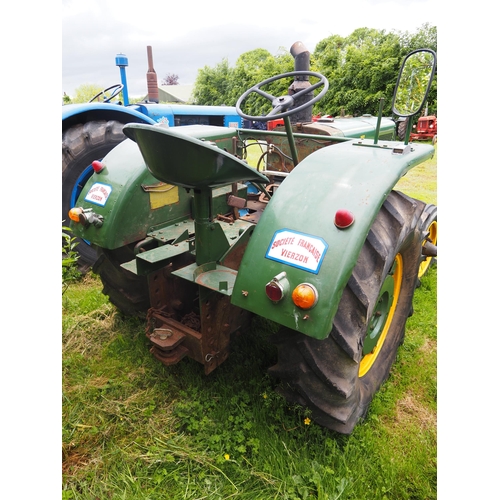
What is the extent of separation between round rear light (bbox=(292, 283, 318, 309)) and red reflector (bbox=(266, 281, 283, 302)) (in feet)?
0.17

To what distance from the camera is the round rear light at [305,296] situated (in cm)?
129

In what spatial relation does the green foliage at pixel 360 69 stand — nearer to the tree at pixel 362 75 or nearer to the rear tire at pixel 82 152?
the tree at pixel 362 75

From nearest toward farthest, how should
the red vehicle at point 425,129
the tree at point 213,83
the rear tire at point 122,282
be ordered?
1. the rear tire at point 122,282
2. the red vehicle at point 425,129
3. the tree at point 213,83

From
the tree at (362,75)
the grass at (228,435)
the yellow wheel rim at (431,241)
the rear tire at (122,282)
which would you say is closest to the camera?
the grass at (228,435)

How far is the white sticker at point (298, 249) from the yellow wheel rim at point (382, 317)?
844mm

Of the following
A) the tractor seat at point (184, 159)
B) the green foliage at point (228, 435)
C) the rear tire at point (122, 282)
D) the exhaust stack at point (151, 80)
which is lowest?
the green foliage at point (228, 435)

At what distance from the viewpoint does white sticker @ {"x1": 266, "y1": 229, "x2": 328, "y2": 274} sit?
4.37 feet

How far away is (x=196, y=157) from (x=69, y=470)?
5.01 feet

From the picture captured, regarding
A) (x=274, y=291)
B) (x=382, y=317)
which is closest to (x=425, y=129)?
(x=382, y=317)

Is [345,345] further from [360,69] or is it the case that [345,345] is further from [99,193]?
[360,69]

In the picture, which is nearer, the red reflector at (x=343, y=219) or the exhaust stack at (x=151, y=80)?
the red reflector at (x=343, y=219)

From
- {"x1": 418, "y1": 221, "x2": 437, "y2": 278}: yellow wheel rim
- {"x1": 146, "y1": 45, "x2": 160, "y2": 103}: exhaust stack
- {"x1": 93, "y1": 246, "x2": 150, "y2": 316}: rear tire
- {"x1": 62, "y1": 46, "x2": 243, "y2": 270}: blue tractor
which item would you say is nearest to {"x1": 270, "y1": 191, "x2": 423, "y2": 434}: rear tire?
{"x1": 93, "y1": 246, "x2": 150, "y2": 316}: rear tire

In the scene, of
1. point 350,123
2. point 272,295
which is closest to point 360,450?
point 272,295

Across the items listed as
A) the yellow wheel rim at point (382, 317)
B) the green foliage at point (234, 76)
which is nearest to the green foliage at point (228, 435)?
the yellow wheel rim at point (382, 317)
